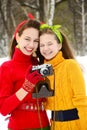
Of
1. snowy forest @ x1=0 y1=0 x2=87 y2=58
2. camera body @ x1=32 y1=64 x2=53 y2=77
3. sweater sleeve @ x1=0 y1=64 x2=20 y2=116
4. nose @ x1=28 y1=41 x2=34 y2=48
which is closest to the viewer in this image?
camera body @ x1=32 y1=64 x2=53 y2=77

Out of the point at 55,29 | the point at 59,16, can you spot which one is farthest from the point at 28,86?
the point at 59,16

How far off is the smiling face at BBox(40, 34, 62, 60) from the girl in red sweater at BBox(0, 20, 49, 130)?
0.18 ft

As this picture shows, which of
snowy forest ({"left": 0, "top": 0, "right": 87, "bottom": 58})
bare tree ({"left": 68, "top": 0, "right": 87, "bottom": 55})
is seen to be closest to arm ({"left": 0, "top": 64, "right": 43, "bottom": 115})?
snowy forest ({"left": 0, "top": 0, "right": 87, "bottom": 58})

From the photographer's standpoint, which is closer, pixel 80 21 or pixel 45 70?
pixel 45 70

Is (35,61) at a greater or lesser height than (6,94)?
greater

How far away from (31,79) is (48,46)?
27 centimetres

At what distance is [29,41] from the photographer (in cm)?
203

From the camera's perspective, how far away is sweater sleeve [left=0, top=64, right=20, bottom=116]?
75.0 inches

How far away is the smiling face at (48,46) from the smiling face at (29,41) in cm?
5

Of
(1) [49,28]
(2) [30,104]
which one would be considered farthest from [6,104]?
(1) [49,28]

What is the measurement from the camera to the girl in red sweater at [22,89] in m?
1.92

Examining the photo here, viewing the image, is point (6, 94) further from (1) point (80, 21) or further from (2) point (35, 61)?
(1) point (80, 21)

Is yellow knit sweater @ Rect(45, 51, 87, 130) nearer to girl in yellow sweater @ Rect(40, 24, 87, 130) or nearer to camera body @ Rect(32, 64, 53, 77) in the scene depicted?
girl in yellow sweater @ Rect(40, 24, 87, 130)

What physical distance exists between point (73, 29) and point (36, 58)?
956 cm
